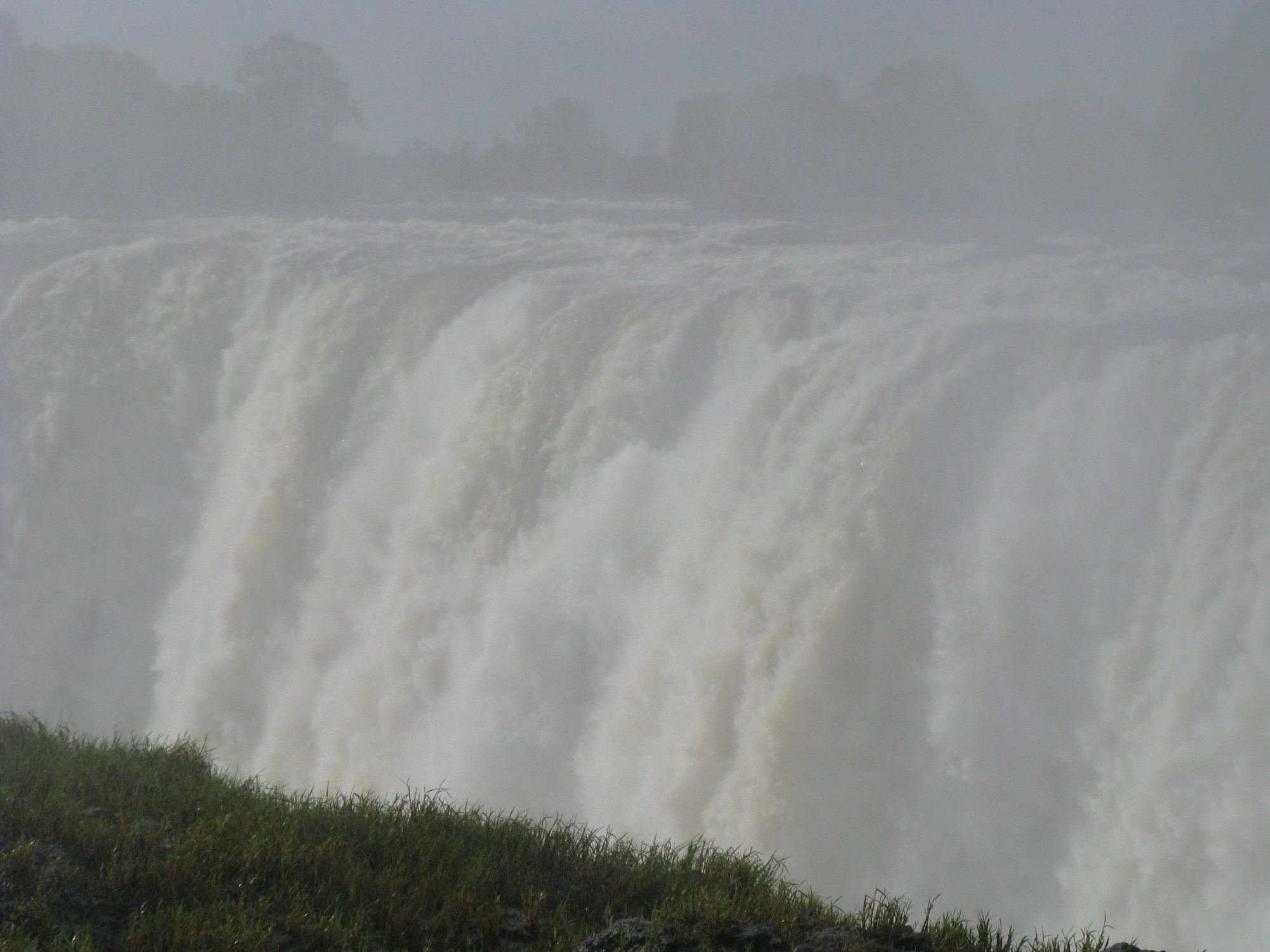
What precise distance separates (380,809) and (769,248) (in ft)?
37.2

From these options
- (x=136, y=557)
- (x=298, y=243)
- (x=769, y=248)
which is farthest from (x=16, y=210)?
(x=769, y=248)

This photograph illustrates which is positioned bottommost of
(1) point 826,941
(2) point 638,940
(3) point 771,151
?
(2) point 638,940

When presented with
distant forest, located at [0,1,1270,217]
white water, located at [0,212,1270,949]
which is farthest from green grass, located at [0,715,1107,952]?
distant forest, located at [0,1,1270,217]

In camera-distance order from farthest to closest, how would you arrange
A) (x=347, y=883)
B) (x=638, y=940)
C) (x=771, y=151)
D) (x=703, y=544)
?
(x=771, y=151) → (x=703, y=544) → (x=347, y=883) → (x=638, y=940)

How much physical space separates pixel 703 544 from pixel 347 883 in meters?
4.35

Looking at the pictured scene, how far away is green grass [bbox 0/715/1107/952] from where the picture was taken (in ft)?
10.4

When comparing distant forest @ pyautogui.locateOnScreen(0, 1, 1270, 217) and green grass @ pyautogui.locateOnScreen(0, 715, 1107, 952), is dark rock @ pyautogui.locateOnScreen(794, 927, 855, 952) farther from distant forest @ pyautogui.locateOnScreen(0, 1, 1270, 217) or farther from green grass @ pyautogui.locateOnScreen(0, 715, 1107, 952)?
distant forest @ pyautogui.locateOnScreen(0, 1, 1270, 217)

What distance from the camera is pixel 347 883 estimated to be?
3645 millimetres

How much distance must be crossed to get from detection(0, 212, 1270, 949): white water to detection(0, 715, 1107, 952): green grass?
88.5 inches

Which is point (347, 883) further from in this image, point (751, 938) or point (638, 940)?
point (751, 938)

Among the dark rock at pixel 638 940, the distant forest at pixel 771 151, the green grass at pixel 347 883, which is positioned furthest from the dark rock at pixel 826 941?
A: the distant forest at pixel 771 151

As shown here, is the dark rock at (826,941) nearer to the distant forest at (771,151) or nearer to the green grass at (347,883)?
the green grass at (347,883)

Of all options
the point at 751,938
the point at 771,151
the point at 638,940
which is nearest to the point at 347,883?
the point at 638,940

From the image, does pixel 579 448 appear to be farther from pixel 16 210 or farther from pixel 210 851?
pixel 16 210
